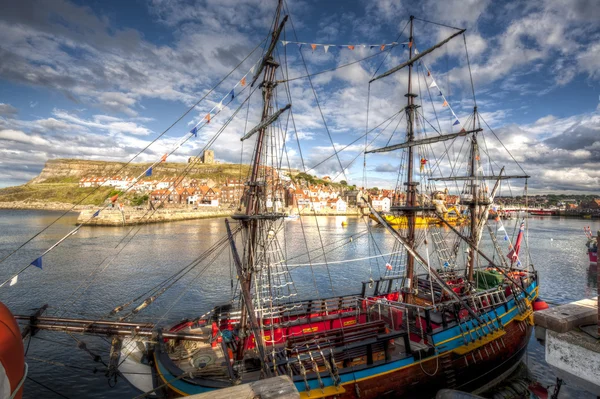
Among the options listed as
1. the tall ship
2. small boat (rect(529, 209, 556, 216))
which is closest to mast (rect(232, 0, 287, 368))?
the tall ship

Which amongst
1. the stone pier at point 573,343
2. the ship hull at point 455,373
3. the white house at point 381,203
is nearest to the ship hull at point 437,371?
the ship hull at point 455,373

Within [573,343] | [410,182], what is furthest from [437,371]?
[410,182]

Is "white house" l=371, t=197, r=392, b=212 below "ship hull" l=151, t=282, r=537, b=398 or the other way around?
the other way around

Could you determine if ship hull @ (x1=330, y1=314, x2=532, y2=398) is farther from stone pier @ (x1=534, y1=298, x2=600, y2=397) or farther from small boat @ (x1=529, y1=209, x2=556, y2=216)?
small boat @ (x1=529, y1=209, x2=556, y2=216)

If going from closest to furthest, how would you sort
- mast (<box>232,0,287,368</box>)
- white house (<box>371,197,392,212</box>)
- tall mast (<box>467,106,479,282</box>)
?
mast (<box>232,0,287,368</box>) < tall mast (<box>467,106,479,282</box>) < white house (<box>371,197,392,212</box>)

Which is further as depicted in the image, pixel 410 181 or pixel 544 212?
pixel 544 212

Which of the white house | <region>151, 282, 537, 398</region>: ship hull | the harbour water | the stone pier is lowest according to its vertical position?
the harbour water

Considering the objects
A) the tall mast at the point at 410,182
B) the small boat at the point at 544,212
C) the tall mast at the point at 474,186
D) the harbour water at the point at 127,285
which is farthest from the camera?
the small boat at the point at 544,212

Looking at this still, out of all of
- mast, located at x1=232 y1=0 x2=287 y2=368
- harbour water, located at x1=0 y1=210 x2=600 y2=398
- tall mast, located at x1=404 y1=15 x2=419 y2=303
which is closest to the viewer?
mast, located at x1=232 y1=0 x2=287 y2=368

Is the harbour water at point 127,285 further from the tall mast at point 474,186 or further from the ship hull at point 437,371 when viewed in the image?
the tall mast at point 474,186

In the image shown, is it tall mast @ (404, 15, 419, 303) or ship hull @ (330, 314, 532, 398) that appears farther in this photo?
tall mast @ (404, 15, 419, 303)

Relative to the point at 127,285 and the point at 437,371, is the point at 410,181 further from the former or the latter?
the point at 127,285

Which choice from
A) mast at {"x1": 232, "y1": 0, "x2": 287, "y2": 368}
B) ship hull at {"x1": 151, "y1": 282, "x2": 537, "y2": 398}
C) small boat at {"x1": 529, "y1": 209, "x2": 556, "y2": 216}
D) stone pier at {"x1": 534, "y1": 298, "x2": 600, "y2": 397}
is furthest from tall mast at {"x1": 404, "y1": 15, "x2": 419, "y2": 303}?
small boat at {"x1": 529, "y1": 209, "x2": 556, "y2": 216}

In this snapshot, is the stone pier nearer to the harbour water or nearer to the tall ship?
the tall ship
